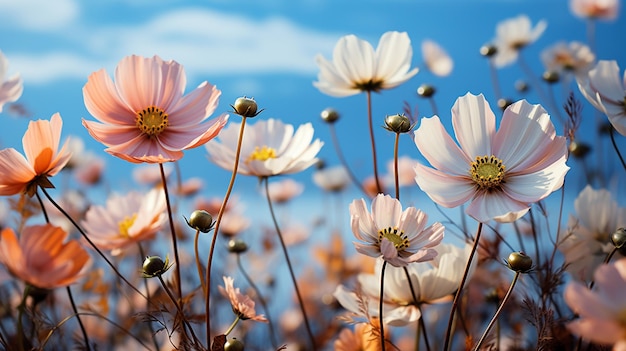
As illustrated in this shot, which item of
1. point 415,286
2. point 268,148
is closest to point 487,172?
point 415,286

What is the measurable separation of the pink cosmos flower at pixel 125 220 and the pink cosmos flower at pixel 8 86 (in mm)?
197

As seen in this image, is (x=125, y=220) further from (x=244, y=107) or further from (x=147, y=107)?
(x=244, y=107)

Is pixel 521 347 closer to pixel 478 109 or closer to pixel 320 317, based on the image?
pixel 478 109

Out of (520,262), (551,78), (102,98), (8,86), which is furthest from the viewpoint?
(551,78)

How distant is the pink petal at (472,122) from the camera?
68 centimetres

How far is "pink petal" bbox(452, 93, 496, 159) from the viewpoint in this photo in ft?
2.24

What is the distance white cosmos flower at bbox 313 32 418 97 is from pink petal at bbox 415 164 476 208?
1.09ft

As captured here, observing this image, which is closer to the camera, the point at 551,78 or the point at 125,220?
the point at 125,220

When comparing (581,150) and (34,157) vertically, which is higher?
(581,150)

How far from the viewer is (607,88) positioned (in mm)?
828

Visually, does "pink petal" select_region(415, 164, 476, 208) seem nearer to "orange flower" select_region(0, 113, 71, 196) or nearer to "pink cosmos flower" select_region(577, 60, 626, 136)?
"pink cosmos flower" select_region(577, 60, 626, 136)

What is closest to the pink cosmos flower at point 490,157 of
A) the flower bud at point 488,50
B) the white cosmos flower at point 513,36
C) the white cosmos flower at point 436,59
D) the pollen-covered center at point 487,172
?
the pollen-covered center at point 487,172

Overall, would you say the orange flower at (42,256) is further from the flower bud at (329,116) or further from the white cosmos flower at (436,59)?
the white cosmos flower at (436,59)

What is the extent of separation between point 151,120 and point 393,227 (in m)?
0.30
